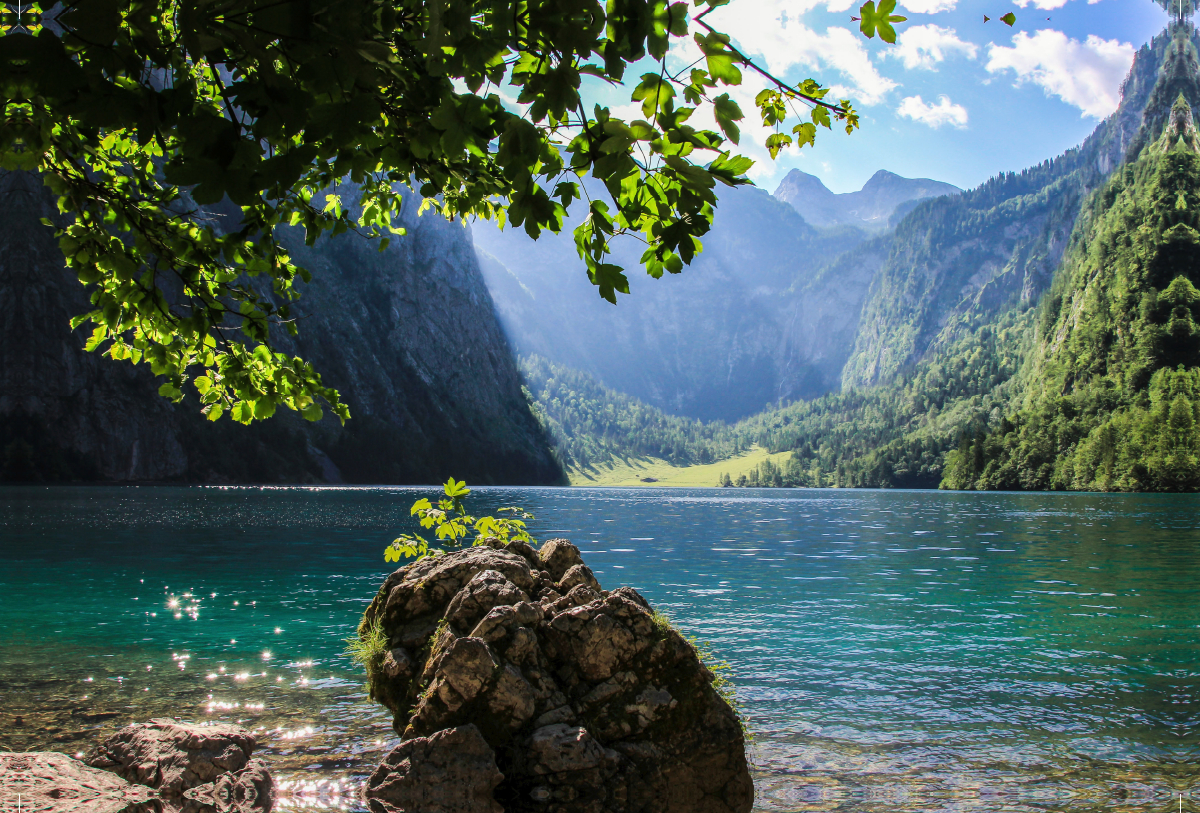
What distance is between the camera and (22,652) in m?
15.9

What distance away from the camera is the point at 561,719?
726 cm

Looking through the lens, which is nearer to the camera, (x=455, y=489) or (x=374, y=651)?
(x=374, y=651)

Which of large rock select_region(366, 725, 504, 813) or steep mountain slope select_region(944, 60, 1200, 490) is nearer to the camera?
large rock select_region(366, 725, 504, 813)

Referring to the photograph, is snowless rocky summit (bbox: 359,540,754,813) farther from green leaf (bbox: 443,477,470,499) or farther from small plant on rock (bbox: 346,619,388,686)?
green leaf (bbox: 443,477,470,499)

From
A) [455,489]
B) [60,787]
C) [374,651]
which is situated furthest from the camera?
[455,489]

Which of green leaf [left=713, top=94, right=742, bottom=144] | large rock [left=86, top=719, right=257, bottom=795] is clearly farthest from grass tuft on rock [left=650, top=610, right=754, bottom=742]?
green leaf [left=713, top=94, right=742, bottom=144]

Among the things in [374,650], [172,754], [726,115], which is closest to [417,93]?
[726,115]

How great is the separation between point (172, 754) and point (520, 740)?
343cm

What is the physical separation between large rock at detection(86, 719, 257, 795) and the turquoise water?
102 cm

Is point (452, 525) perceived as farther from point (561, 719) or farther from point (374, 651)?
point (561, 719)

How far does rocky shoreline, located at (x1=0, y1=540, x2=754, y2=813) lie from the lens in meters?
6.48

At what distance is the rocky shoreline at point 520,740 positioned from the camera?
648 cm

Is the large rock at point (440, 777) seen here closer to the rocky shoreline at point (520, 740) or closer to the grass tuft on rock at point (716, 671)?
the rocky shoreline at point (520, 740)

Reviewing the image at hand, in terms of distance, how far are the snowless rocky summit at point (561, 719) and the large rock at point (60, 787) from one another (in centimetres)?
205
